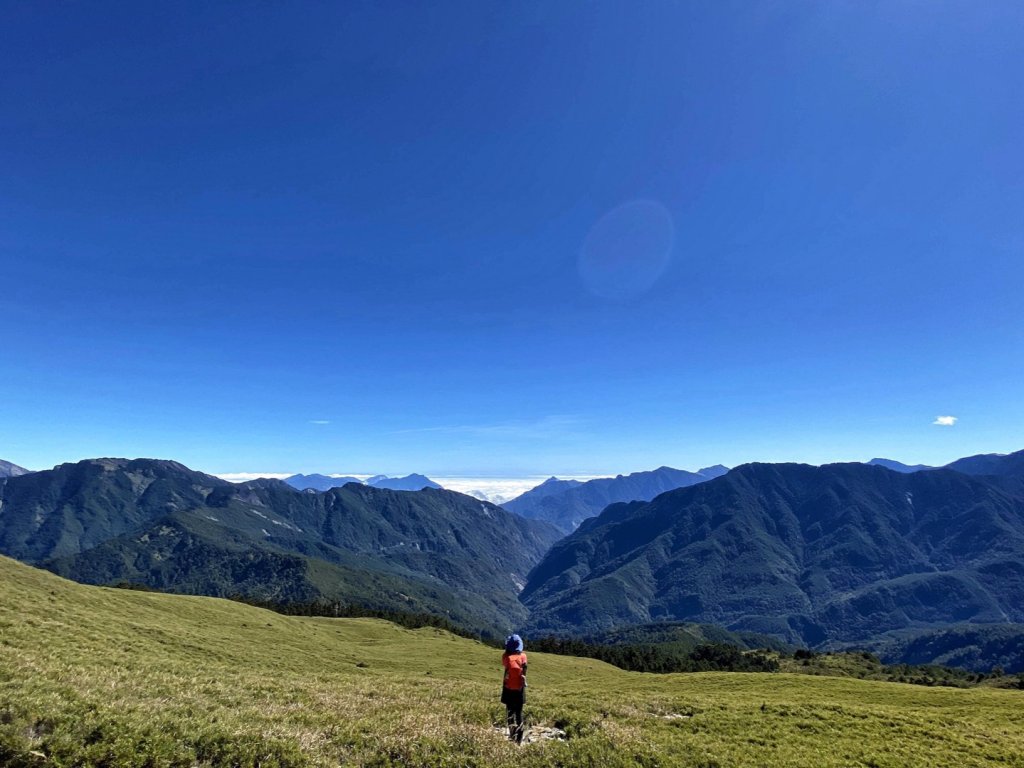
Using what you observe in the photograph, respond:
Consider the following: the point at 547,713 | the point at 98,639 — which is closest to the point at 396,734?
the point at 547,713

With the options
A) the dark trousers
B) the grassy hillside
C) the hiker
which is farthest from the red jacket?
the grassy hillside

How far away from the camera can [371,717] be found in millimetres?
20641

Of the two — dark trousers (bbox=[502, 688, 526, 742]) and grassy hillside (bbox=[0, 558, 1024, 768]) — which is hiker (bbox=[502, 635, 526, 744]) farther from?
grassy hillside (bbox=[0, 558, 1024, 768])

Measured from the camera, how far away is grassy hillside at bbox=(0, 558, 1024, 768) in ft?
48.2

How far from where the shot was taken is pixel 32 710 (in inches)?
567

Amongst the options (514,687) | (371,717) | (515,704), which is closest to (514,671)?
(514,687)

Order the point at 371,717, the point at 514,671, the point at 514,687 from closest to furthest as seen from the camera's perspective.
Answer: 1. the point at 514,671
2. the point at 514,687
3. the point at 371,717

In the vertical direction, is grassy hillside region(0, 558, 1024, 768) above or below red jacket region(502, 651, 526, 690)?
below

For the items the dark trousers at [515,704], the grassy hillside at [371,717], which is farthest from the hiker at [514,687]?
the grassy hillside at [371,717]

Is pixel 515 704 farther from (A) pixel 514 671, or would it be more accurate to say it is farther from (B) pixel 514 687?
(A) pixel 514 671

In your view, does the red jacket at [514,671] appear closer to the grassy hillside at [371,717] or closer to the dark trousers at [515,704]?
the dark trousers at [515,704]

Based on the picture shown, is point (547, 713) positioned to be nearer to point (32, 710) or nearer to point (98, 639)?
point (32, 710)

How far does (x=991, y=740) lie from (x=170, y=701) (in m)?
37.9

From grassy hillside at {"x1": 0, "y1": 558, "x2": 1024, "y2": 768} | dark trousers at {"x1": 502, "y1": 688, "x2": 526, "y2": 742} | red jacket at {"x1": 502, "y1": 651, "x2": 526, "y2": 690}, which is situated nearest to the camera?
grassy hillside at {"x1": 0, "y1": 558, "x2": 1024, "y2": 768}
